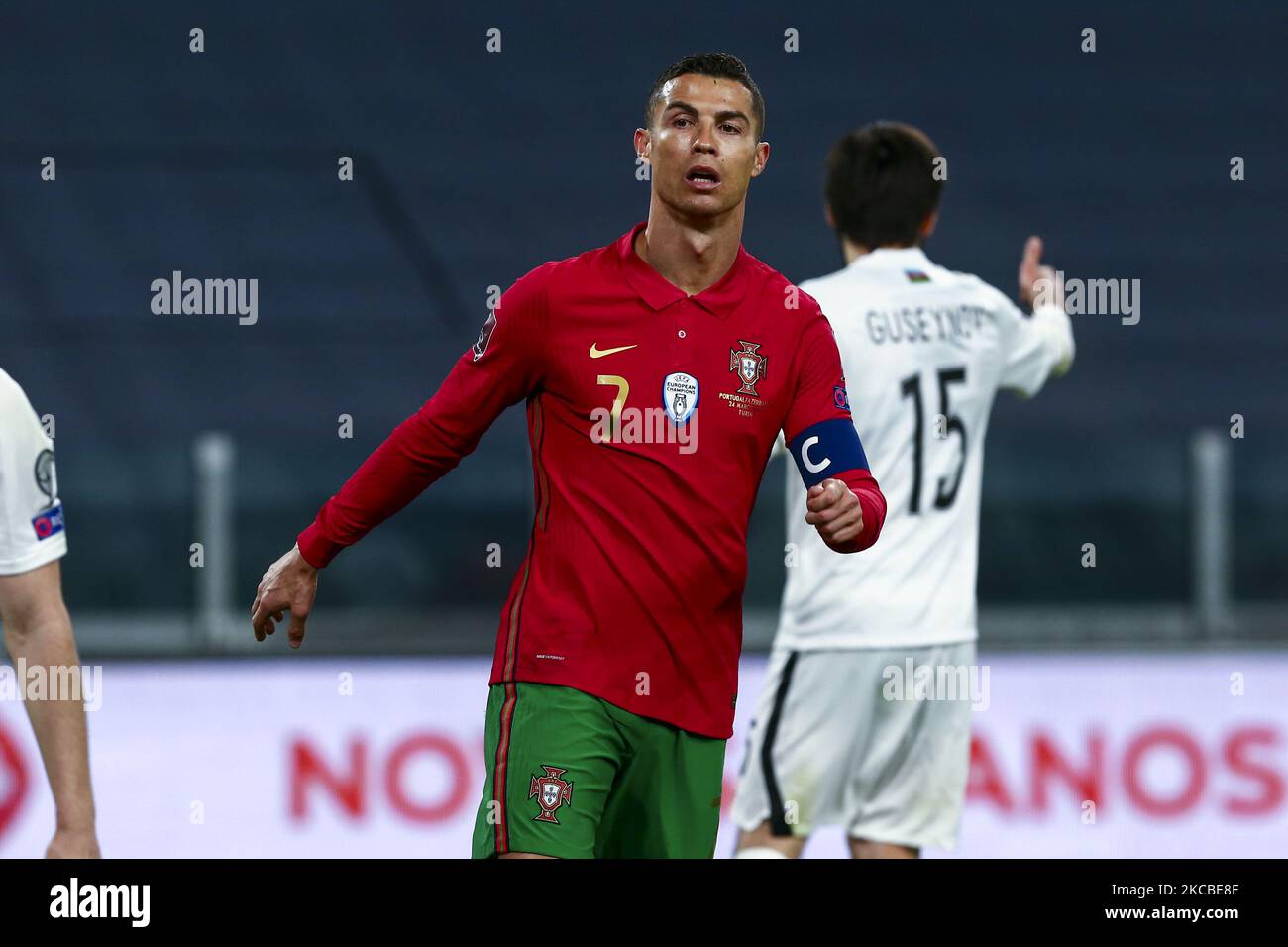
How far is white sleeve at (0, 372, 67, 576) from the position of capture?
2795 millimetres

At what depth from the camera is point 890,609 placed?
4.19 meters

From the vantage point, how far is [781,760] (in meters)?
4.22

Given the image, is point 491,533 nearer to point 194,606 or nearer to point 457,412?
point 194,606

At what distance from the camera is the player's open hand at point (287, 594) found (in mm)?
2852

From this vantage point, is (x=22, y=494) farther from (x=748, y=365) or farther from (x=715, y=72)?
(x=715, y=72)

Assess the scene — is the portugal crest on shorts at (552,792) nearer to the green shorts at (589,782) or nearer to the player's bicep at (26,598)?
the green shorts at (589,782)

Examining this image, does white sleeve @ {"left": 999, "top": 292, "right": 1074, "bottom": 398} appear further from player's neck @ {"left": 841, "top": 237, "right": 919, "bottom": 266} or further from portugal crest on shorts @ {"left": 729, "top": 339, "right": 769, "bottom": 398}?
portugal crest on shorts @ {"left": 729, "top": 339, "right": 769, "bottom": 398}

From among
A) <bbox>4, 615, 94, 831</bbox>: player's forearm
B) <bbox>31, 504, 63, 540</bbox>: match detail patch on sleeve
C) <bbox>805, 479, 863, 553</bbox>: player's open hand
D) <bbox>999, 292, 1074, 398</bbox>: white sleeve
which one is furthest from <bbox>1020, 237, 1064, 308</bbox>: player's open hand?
<bbox>4, 615, 94, 831</bbox>: player's forearm

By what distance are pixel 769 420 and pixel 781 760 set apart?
61.2 inches

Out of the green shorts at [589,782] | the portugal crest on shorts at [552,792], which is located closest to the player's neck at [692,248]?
the green shorts at [589,782]

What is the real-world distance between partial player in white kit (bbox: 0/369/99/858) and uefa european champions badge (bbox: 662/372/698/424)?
3.18 feet

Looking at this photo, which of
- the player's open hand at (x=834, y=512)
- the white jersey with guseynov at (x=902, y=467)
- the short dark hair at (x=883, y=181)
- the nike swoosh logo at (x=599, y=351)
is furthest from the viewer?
the short dark hair at (x=883, y=181)

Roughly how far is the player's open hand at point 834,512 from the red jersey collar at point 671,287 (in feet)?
1.29
